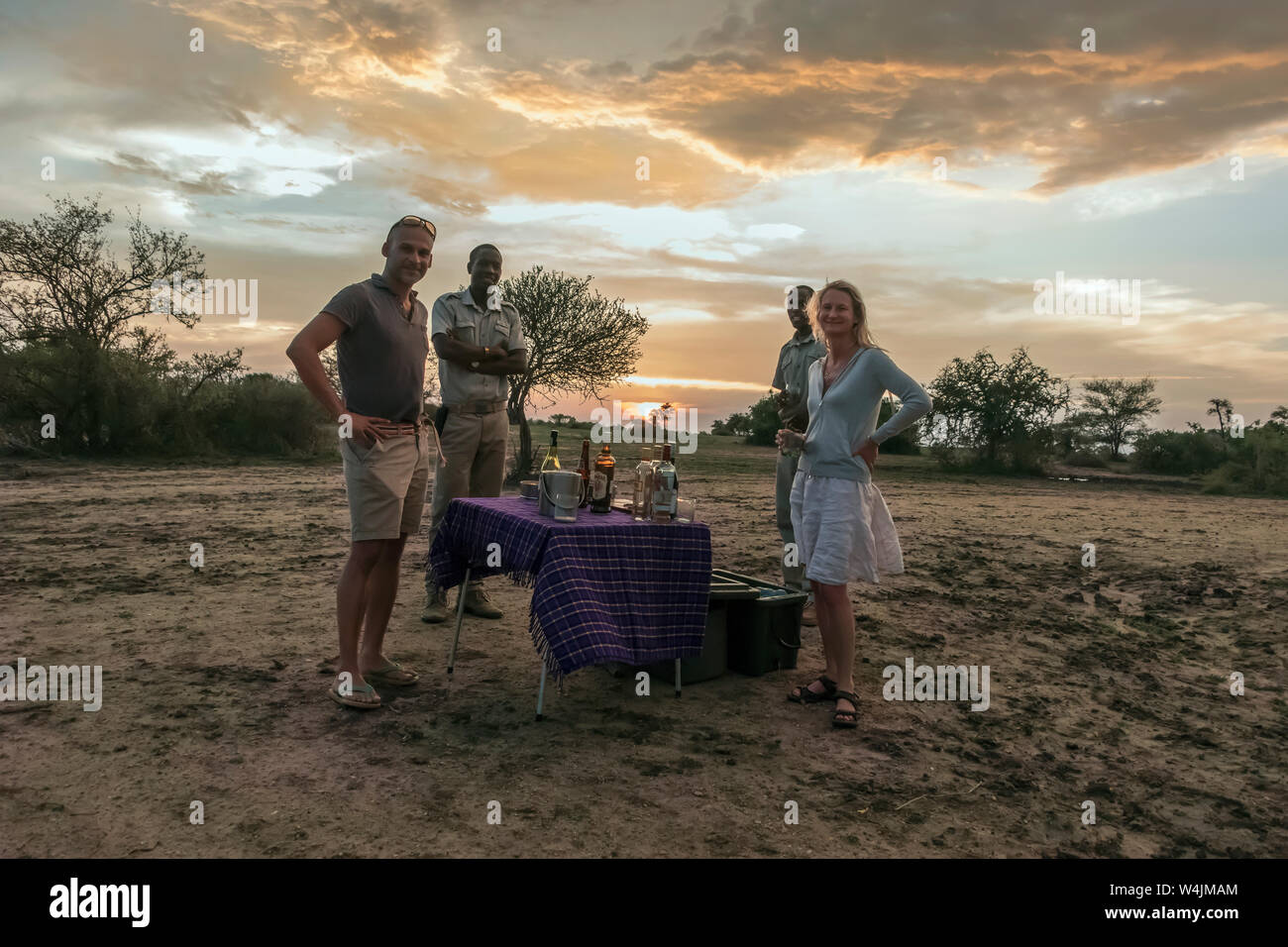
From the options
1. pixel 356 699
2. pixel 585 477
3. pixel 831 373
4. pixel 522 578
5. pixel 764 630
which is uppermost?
pixel 831 373

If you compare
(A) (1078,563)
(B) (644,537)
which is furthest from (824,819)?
(A) (1078,563)

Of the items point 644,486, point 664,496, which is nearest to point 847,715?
point 664,496

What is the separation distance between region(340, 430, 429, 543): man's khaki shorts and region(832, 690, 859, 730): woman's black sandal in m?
2.37

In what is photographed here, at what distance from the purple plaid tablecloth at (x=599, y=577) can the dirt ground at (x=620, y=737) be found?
18.3 inches

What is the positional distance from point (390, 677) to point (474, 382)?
2.22 m

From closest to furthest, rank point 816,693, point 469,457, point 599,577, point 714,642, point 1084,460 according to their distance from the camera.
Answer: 1. point 599,577
2. point 816,693
3. point 714,642
4. point 469,457
5. point 1084,460

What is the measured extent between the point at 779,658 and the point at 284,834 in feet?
9.70

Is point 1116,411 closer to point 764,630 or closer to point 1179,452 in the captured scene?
point 1179,452

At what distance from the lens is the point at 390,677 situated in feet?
14.7

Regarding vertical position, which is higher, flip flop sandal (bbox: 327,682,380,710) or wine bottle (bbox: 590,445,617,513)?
wine bottle (bbox: 590,445,617,513)

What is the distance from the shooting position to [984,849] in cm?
304

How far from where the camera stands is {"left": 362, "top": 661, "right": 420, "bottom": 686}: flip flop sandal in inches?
176

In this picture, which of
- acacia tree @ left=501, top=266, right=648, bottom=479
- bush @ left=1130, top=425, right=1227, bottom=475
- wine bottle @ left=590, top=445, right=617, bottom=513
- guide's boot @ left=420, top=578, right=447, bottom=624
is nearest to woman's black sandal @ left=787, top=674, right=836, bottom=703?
wine bottle @ left=590, top=445, right=617, bottom=513

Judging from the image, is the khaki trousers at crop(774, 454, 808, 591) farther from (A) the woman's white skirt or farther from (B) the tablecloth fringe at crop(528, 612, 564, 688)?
(B) the tablecloth fringe at crop(528, 612, 564, 688)
